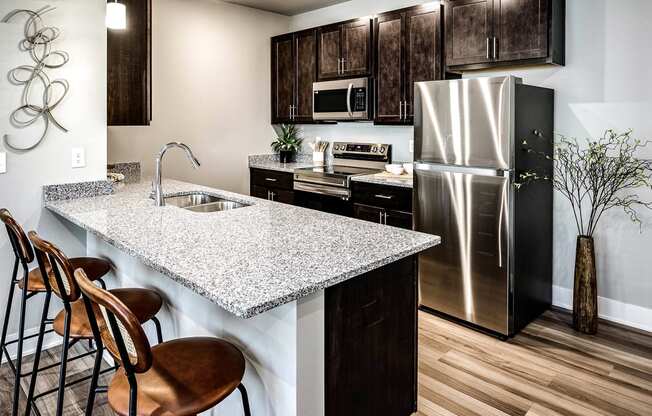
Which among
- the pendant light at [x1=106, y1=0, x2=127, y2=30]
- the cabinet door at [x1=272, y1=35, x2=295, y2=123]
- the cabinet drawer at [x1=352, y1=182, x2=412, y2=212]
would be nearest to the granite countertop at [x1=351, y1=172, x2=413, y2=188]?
the cabinet drawer at [x1=352, y1=182, x2=412, y2=212]

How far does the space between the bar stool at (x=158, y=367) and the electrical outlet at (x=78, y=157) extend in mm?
1606

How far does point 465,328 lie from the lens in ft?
10.5

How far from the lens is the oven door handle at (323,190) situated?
4.08m

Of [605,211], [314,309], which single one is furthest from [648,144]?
[314,309]

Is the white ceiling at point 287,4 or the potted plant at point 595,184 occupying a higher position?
the white ceiling at point 287,4

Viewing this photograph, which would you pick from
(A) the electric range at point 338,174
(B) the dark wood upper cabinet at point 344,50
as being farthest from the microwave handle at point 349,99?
(A) the electric range at point 338,174

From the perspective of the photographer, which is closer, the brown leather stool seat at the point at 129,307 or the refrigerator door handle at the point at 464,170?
the brown leather stool seat at the point at 129,307

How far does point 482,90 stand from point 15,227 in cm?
259

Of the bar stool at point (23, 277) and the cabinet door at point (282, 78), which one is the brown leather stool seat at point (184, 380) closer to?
the bar stool at point (23, 277)

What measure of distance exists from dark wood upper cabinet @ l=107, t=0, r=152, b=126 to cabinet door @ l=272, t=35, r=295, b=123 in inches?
81.4

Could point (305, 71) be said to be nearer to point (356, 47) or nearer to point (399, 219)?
point (356, 47)

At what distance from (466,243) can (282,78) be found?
9.62ft

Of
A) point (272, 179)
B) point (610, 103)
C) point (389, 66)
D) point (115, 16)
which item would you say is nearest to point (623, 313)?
point (610, 103)

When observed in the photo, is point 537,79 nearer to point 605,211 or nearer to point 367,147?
point 605,211
